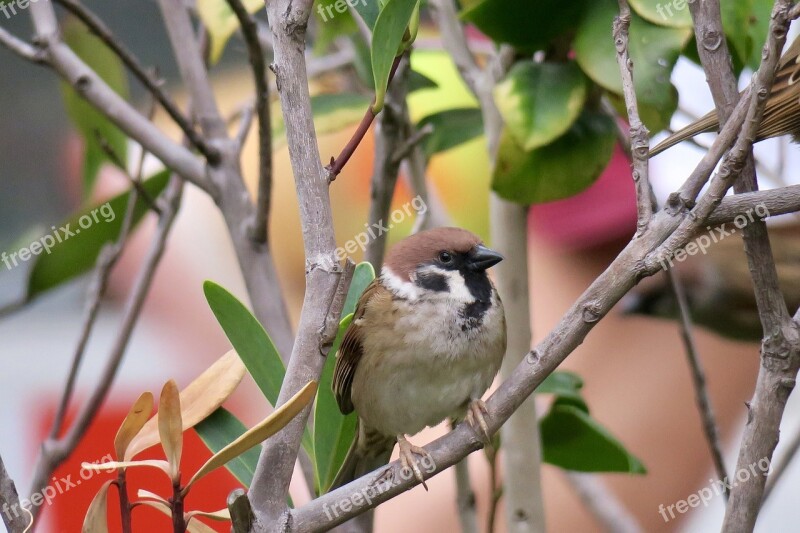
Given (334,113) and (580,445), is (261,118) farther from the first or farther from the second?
(580,445)

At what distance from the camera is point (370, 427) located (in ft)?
4.49

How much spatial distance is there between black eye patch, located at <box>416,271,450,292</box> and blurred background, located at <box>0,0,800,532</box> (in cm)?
63

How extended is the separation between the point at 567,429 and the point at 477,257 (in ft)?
0.98

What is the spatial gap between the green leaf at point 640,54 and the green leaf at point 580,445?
0.45 metres

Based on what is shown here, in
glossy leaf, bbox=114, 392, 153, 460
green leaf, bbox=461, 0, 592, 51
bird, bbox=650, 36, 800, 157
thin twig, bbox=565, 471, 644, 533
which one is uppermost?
green leaf, bbox=461, 0, 592, 51

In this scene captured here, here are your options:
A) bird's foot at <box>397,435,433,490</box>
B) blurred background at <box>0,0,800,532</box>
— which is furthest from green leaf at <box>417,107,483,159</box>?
bird's foot at <box>397,435,433,490</box>

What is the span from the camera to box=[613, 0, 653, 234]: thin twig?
2.68 ft

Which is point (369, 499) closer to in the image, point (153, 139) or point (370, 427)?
point (370, 427)

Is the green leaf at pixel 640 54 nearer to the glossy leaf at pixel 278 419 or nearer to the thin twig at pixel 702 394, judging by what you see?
the thin twig at pixel 702 394

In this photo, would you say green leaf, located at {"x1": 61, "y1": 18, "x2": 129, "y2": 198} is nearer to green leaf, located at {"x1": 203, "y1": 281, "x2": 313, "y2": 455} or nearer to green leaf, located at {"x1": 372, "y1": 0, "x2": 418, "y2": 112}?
green leaf, located at {"x1": 203, "y1": 281, "x2": 313, "y2": 455}

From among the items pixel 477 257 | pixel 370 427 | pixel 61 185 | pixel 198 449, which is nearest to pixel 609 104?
pixel 477 257

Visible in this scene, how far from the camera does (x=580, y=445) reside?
4.48ft

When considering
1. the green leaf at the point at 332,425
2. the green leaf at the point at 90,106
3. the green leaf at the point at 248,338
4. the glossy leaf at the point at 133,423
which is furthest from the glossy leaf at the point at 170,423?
the green leaf at the point at 90,106

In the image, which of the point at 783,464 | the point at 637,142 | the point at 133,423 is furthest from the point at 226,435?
the point at 783,464
